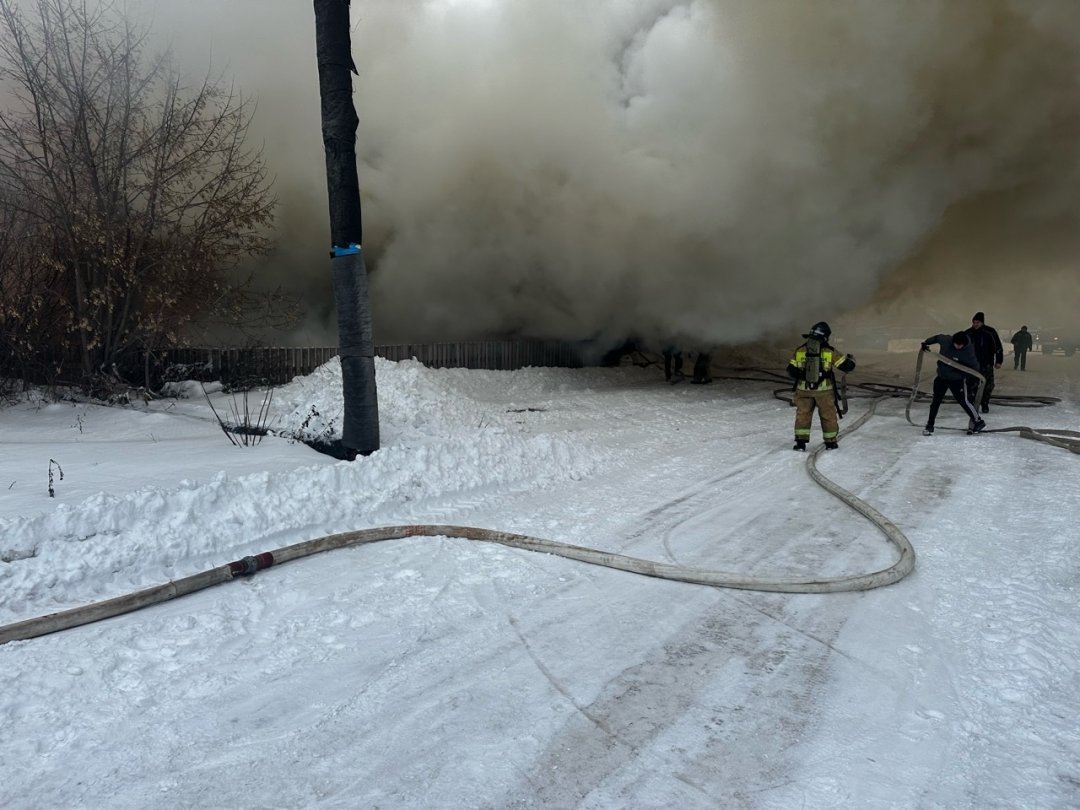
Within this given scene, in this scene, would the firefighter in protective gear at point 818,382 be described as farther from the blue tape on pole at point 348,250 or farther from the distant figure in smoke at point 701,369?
the distant figure in smoke at point 701,369

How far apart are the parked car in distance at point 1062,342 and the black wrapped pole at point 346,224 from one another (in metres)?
32.0

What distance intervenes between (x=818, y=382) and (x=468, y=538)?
17.3 feet

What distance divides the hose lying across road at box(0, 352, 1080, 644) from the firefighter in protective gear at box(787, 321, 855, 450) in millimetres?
3002

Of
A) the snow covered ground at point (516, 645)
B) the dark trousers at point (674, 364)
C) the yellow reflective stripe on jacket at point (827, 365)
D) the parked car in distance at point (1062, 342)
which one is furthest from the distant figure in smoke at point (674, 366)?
the parked car in distance at point (1062, 342)

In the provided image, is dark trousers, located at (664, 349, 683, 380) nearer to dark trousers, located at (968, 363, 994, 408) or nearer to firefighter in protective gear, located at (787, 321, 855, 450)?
dark trousers, located at (968, 363, 994, 408)

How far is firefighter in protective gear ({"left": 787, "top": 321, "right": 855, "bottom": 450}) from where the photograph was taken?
7887 millimetres

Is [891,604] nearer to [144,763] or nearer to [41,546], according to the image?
[144,763]

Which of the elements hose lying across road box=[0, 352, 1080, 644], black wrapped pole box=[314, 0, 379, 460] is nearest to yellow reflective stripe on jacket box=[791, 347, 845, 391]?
hose lying across road box=[0, 352, 1080, 644]

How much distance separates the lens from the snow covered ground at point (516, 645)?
2209 mm

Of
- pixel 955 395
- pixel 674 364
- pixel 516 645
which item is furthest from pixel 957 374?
pixel 674 364

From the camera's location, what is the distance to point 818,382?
788cm

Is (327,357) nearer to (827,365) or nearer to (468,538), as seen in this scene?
(827,365)

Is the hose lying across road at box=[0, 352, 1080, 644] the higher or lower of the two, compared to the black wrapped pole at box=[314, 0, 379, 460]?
lower

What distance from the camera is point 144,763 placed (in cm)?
225
